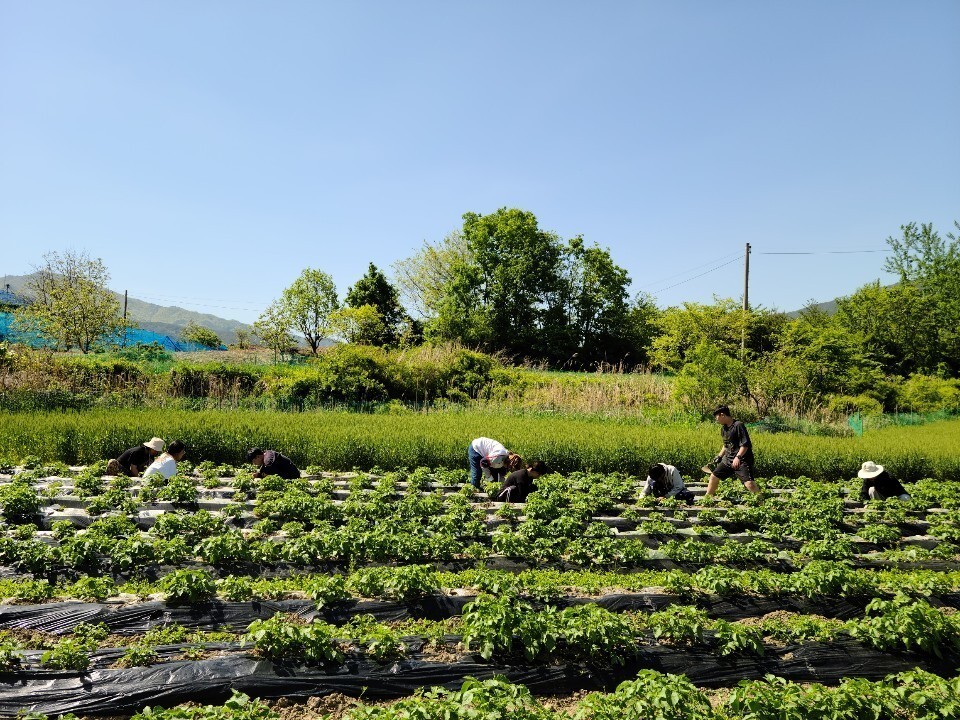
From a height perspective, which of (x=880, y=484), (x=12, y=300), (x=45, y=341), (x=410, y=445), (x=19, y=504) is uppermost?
(x=12, y=300)

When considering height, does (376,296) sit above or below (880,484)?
above

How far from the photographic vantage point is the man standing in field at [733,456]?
36.4ft

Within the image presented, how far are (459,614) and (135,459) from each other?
8949mm

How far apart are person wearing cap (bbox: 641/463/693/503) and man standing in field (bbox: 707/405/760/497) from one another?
53cm

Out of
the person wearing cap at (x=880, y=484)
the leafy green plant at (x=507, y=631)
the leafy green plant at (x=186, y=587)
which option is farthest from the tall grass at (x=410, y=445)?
the leafy green plant at (x=507, y=631)

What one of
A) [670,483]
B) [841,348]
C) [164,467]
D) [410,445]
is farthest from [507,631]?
[841,348]

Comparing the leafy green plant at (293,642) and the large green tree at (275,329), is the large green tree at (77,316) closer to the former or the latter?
the large green tree at (275,329)

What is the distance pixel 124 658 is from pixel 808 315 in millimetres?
47426

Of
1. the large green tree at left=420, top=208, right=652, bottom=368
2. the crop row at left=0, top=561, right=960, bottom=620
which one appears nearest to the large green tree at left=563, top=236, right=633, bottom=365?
the large green tree at left=420, top=208, right=652, bottom=368

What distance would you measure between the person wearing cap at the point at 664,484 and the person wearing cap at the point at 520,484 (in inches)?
80.1

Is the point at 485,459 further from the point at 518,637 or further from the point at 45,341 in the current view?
the point at 45,341

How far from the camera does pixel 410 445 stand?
13.9m

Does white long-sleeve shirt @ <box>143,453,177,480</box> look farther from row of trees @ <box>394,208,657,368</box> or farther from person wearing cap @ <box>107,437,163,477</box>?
row of trees @ <box>394,208,657,368</box>

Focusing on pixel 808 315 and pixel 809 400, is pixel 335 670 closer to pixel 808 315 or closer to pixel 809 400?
pixel 809 400
